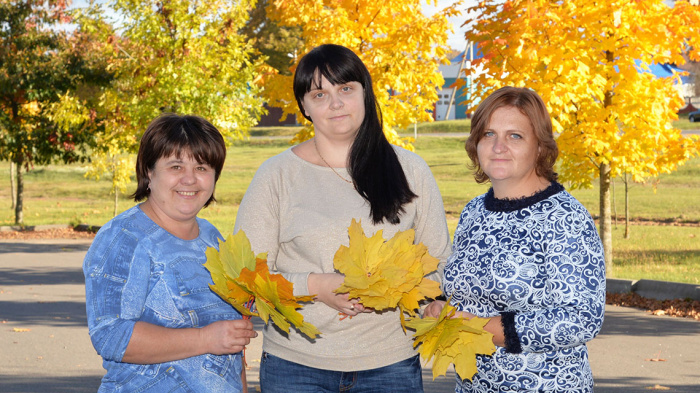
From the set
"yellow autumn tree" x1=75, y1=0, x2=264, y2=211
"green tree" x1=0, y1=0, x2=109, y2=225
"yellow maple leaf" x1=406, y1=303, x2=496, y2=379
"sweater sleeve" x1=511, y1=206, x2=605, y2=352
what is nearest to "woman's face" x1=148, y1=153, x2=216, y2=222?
"yellow maple leaf" x1=406, y1=303, x2=496, y2=379

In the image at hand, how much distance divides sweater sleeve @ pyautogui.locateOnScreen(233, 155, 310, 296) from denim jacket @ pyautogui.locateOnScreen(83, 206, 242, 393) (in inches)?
8.3

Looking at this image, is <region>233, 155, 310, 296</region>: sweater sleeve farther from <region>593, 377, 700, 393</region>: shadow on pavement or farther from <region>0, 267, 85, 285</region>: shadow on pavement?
<region>0, 267, 85, 285</region>: shadow on pavement

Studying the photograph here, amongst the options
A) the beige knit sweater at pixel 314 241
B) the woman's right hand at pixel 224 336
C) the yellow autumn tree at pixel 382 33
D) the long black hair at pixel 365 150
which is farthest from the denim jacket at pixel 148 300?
the yellow autumn tree at pixel 382 33

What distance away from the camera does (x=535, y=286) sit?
2543 millimetres

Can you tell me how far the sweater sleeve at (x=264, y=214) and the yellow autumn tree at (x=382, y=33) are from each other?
869 cm

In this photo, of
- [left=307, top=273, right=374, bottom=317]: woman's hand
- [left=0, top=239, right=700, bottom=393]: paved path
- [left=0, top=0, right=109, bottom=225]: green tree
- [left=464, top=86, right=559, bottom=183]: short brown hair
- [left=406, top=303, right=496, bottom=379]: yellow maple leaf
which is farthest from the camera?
[left=0, top=0, right=109, bottom=225]: green tree

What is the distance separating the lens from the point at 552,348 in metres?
2.51

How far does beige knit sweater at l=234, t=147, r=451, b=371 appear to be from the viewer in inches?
105

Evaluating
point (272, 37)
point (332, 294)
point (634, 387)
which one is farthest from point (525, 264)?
point (272, 37)

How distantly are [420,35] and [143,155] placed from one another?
9603 mm

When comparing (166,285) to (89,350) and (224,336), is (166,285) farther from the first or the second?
(89,350)

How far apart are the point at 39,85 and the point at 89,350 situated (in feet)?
48.4

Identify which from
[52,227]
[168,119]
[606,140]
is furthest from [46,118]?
[168,119]

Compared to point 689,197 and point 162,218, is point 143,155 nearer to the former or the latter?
point 162,218
